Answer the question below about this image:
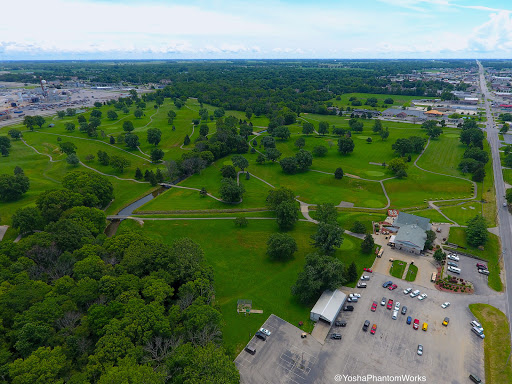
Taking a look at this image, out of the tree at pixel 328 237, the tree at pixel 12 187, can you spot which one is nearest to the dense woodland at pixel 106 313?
the tree at pixel 328 237

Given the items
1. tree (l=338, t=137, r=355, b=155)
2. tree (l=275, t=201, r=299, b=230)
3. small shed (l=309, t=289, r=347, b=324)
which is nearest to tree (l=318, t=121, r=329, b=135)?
tree (l=338, t=137, r=355, b=155)

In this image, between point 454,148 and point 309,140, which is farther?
point 309,140

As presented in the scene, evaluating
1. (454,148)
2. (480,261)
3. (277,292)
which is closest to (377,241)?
(480,261)

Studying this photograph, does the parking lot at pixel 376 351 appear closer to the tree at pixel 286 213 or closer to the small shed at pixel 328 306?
the small shed at pixel 328 306

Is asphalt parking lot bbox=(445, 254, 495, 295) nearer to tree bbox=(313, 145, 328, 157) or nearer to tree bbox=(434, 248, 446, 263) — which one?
tree bbox=(434, 248, 446, 263)

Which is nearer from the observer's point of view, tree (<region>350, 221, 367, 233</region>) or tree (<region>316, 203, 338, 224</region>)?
tree (<region>316, 203, 338, 224</region>)

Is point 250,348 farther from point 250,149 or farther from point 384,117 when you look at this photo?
point 384,117
